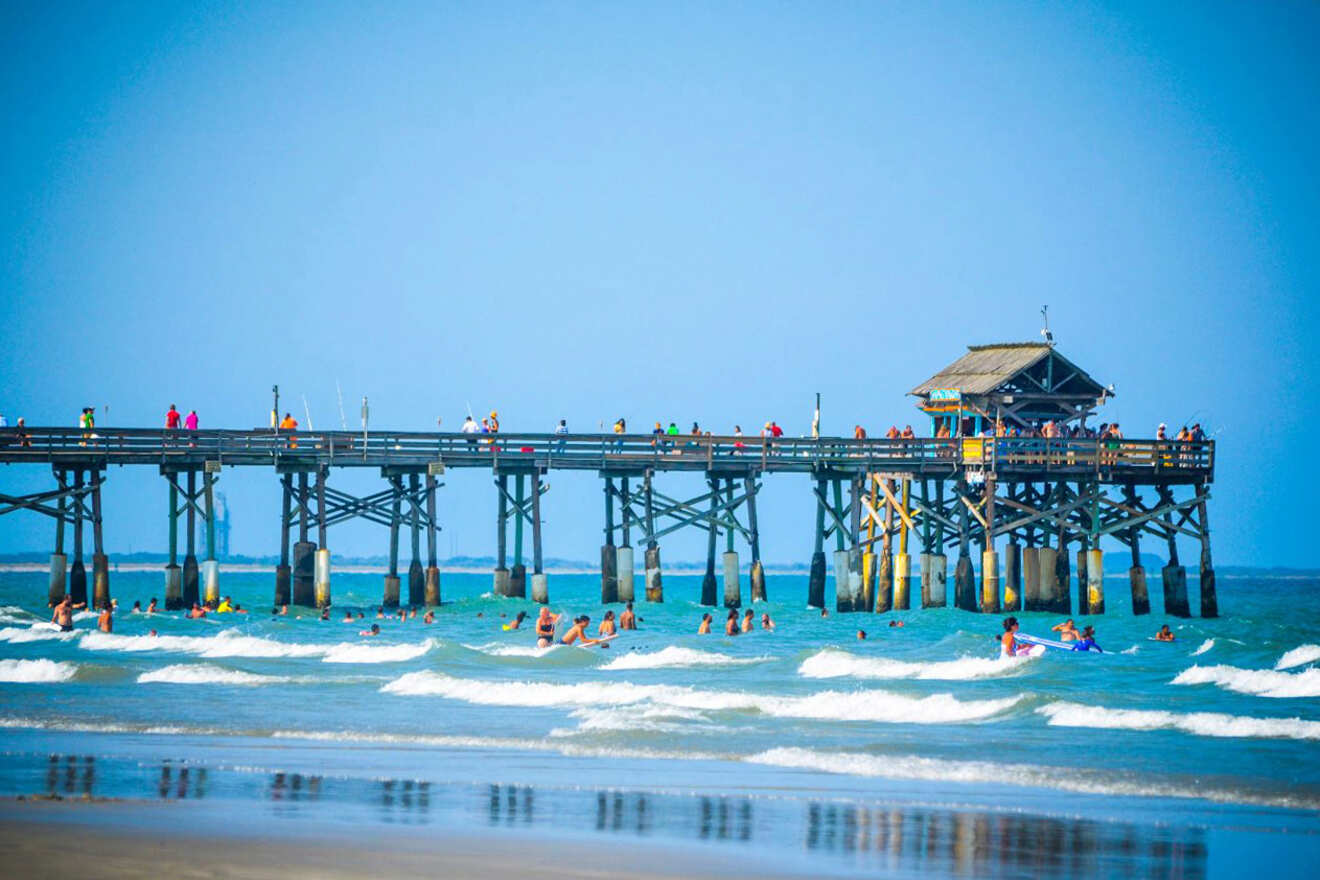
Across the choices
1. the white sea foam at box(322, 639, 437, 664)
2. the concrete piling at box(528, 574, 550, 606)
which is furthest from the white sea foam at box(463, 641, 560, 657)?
the concrete piling at box(528, 574, 550, 606)

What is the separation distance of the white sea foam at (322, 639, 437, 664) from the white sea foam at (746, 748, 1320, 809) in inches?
542

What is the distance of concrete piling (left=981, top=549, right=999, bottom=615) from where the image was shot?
125 feet

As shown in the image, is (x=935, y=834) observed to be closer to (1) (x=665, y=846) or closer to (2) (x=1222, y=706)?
(1) (x=665, y=846)

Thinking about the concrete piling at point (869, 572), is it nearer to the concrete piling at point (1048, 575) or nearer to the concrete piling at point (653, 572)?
the concrete piling at point (1048, 575)

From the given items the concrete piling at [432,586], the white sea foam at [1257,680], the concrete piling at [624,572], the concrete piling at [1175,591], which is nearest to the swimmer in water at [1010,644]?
the white sea foam at [1257,680]

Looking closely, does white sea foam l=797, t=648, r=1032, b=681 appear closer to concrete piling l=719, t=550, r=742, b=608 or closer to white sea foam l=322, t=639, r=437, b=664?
white sea foam l=322, t=639, r=437, b=664

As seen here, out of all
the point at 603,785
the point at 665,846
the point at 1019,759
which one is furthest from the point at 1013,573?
Result: the point at 665,846

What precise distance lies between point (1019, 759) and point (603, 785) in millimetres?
4925

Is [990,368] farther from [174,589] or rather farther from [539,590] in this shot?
[174,589]

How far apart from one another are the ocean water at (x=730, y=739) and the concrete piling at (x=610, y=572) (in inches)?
160

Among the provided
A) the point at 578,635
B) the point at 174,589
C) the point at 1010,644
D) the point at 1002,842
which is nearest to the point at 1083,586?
the point at 1010,644

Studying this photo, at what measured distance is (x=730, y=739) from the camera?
2050 centimetres

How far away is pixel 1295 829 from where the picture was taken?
1425cm

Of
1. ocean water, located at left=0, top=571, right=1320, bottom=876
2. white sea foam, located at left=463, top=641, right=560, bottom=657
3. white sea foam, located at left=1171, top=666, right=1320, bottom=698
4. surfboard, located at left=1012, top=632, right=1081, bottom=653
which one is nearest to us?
ocean water, located at left=0, top=571, right=1320, bottom=876
